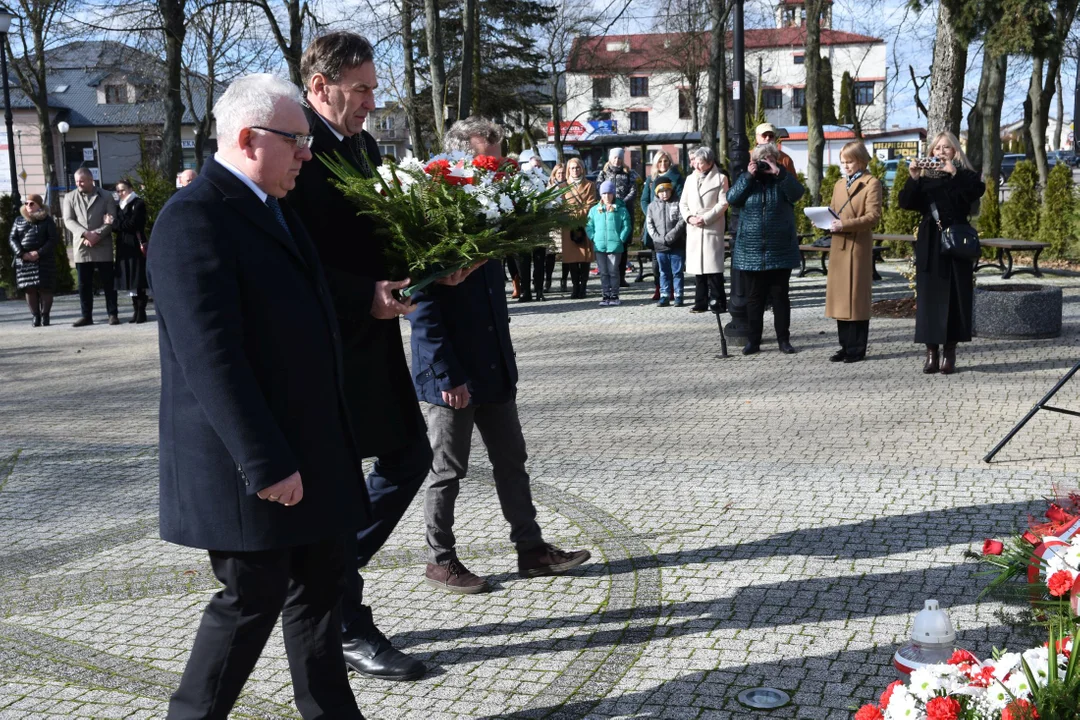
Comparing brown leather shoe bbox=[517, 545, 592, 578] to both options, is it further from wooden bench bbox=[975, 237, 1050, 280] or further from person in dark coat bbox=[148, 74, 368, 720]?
wooden bench bbox=[975, 237, 1050, 280]

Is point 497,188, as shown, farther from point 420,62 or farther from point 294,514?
point 420,62

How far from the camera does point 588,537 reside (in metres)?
5.42

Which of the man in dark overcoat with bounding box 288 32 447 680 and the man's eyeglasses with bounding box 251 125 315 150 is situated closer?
the man's eyeglasses with bounding box 251 125 315 150

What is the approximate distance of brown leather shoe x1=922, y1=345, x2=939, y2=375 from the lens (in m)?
9.43

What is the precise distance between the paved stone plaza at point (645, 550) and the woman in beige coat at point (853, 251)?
0.38 m

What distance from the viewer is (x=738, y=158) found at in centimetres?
1240

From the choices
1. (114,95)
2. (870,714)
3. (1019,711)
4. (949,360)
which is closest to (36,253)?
(949,360)

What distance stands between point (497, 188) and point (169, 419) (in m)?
1.49

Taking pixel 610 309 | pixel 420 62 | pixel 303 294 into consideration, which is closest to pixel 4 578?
pixel 303 294

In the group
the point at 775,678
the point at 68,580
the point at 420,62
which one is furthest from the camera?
the point at 420,62

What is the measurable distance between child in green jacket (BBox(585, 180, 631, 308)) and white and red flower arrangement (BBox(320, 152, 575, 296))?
11281 millimetres

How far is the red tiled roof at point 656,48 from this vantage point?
39441mm

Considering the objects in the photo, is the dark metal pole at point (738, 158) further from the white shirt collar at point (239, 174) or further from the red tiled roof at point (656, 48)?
the white shirt collar at point (239, 174)

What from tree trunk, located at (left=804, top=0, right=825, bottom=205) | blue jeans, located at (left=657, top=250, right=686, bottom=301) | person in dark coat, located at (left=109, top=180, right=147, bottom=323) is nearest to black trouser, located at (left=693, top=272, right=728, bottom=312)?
blue jeans, located at (left=657, top=250, right=686, bottom=301)
